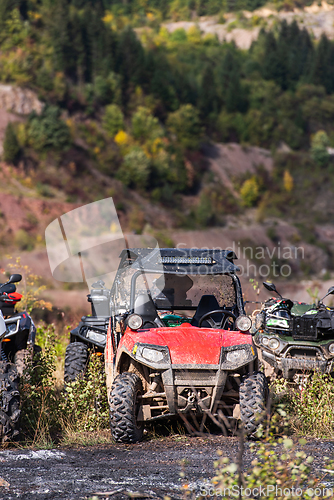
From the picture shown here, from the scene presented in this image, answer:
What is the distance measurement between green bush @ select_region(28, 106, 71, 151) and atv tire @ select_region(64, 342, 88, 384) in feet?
167

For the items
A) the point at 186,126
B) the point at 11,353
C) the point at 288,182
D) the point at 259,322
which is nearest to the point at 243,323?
the point at 259,322

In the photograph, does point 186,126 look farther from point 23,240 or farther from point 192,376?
point 192,376

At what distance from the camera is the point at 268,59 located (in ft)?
311

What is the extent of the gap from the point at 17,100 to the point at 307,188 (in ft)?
114

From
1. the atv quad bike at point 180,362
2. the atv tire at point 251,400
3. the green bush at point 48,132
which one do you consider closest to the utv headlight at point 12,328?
the atv quad bike at point 180,362

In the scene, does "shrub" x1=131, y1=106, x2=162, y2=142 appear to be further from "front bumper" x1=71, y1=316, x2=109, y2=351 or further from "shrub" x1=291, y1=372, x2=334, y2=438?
"shrub" x1=291, y1=372, x2=334, y2=438

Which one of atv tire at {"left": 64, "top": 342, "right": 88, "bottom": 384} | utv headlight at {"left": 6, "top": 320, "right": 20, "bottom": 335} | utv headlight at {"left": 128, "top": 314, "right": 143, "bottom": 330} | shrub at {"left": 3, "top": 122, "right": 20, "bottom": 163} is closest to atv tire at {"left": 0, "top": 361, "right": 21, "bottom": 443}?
utv headlight at {"left": 128, "top": 314, "right": 143, "bottom": 330}

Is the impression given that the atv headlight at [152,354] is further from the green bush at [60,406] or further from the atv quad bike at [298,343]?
the atv quad bike at [298,343]

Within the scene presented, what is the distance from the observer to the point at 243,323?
6.64 meters

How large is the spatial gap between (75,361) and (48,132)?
51.2 m

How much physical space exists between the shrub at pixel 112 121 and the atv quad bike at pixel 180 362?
59.7 metres

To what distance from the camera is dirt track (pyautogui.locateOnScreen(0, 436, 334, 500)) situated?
182 inches

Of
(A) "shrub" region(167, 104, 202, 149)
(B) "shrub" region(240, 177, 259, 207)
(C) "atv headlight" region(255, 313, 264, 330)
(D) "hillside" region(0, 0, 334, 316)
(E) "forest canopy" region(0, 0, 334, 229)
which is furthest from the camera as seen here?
(A) "shrub" region(167, 104, 202, 149)

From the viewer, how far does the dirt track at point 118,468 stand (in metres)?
4.62
